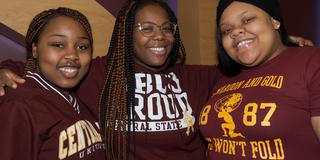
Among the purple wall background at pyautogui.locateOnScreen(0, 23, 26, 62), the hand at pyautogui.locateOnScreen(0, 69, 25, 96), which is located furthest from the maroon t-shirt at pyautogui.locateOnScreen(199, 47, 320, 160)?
the purple wall background at pyautogui.locateOnScreen(0, 23, 26, 62)

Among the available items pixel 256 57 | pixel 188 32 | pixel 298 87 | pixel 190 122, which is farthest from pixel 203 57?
pixel 298 87

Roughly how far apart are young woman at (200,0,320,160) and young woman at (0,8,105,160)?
564 mm

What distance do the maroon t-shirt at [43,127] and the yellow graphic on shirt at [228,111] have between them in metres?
0.54

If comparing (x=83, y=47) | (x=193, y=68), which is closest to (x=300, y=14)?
(x=193, y=68)

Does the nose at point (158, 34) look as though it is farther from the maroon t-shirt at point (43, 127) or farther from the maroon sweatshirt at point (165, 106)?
the maroon t-shirt at point (43, 127)

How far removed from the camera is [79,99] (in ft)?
5.35

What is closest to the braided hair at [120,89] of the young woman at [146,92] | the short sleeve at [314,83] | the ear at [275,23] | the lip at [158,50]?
the young woman at [146,92]

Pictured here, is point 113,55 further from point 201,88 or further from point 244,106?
point 244,106

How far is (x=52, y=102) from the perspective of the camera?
1347 millimetres

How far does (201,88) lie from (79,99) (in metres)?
0.62

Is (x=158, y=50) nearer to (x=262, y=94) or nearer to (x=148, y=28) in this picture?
(x=148, y=28)

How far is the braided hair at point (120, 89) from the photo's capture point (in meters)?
1.61

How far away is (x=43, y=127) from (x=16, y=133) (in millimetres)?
98

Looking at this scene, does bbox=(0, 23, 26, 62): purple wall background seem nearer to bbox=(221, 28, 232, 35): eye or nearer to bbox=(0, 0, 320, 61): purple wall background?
bbox=(0, 0, 320, 61): purple wall background
